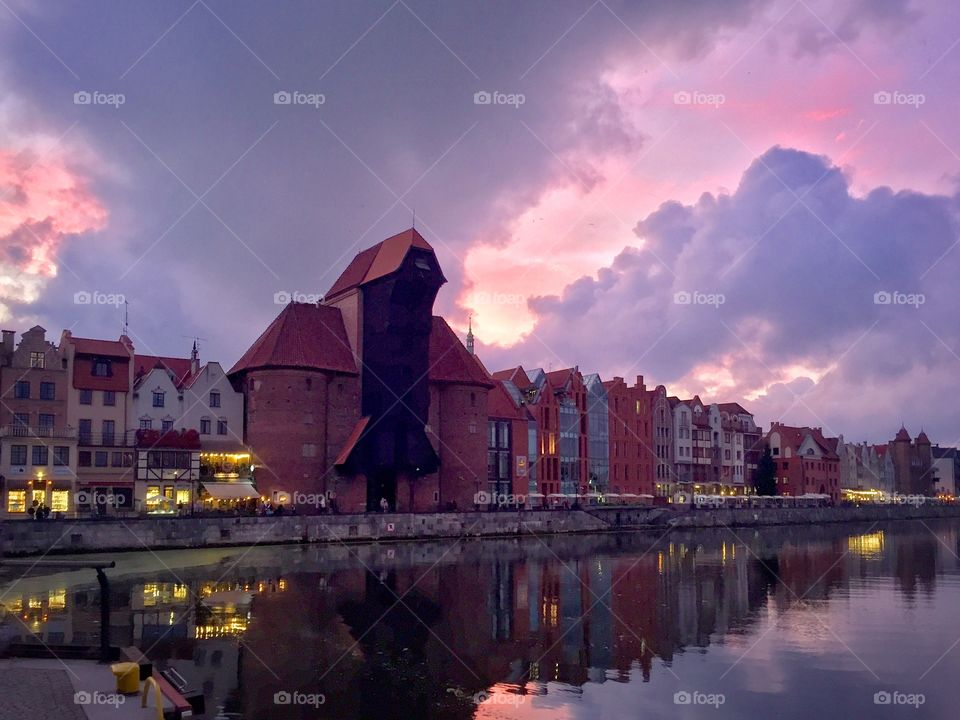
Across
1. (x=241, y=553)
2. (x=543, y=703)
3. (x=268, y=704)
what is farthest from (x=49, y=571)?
(x=543, y=703)

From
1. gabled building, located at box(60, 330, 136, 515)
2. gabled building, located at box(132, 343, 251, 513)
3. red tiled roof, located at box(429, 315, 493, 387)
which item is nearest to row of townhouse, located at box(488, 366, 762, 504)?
red tiled roof, located at box(429, 315, 493, 387)

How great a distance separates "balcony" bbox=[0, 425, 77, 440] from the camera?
62.5 metres

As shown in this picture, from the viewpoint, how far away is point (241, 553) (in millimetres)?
58469

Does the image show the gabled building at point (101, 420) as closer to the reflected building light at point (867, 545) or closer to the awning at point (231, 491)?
the awning at point (231, 491)

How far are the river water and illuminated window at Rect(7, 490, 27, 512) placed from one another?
11789mm

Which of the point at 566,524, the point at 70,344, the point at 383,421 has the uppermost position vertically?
the point at 70,344

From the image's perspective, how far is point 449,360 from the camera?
86875 mm

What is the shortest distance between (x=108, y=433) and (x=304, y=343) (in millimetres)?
17778

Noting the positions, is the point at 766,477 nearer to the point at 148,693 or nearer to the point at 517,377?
the point at 517,377

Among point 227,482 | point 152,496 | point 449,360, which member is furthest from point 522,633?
point 449,360

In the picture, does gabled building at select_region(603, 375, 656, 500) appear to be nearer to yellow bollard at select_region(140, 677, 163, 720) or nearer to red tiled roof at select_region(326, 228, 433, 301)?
red tiled roof at select_region(326, 228, 433, 301)

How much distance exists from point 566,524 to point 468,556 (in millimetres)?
28736

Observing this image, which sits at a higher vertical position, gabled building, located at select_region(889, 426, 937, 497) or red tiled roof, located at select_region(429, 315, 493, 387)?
red tiled roof, located at select_region(429, 315, 493, 387)

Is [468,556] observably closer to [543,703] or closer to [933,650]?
[933,650]
